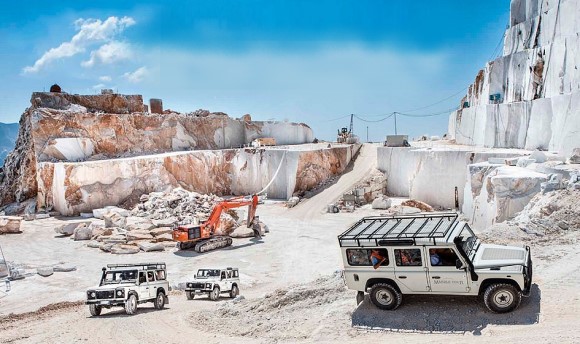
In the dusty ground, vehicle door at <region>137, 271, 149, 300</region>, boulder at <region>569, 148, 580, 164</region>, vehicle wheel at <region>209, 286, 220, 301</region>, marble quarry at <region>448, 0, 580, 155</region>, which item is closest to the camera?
the dusty ground

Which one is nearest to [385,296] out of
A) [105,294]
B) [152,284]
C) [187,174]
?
[152,284]

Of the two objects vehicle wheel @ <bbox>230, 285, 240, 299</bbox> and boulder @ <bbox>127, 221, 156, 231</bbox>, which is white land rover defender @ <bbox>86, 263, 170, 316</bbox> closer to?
vehicle wheel @ <bbox>230, 285, 240, 299</bbox>

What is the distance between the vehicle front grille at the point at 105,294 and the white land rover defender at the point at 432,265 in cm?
759

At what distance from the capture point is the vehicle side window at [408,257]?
8.63 meters

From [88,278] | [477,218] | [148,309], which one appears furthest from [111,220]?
[477,218]

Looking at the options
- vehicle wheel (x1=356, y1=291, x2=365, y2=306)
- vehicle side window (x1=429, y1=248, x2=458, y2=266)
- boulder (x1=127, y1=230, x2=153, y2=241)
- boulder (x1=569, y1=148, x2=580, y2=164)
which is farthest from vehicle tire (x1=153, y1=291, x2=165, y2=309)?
boulder (x1=569, y1=148, x2=580, y2=164)

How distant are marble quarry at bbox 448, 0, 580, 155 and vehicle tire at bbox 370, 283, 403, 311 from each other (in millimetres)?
19172

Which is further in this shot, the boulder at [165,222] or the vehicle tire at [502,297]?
the boulder at [165,222]

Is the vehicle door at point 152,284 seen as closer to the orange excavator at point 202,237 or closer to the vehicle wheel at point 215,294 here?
the vehicle wheel at point 215,294

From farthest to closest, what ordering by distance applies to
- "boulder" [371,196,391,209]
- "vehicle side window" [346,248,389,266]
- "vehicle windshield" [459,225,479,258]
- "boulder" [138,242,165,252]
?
"boulder" [371,196,391,209] < "boulder" [138,242,165,252] < "vehicle side window" [346,248,389,266] < "vehicle windshield" [459,225,479,258]

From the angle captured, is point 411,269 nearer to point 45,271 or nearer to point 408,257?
point 408,257

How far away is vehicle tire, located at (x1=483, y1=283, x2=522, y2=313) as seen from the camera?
811cm

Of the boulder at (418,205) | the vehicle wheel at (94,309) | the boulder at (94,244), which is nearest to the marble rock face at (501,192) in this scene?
the boulder at (418,205)

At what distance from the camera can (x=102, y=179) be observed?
3497cm
